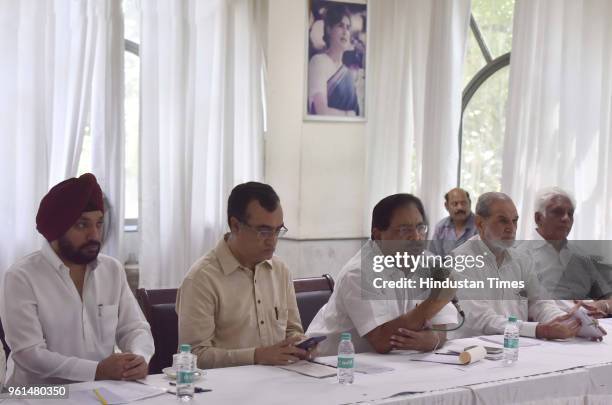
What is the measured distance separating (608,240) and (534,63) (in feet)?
4.36

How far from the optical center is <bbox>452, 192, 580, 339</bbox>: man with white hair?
13.1ft

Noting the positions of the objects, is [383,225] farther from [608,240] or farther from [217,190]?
[217,190]

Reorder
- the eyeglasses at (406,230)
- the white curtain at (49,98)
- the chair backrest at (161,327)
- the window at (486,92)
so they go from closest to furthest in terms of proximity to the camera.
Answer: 1. the eyeglasses at (406,230)
2. the chair backrest at (161,327)
3. the white curtain at (49,98)
4. the window at (486,92)

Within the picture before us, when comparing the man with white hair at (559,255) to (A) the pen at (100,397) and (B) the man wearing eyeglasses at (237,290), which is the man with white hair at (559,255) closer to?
(B) the man wearing eyeglasses at (237,290)

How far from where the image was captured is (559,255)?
496 centimetres

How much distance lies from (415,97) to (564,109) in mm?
1385

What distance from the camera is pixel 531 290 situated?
4246mm

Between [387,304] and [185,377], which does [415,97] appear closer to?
[387,304]

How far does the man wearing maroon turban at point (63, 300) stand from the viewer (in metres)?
2.95

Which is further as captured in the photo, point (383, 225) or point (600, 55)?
point (600, 55)

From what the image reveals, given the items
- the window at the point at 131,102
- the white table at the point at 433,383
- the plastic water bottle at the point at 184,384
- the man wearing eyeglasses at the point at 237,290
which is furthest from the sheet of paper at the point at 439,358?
the window at the point at 131,102

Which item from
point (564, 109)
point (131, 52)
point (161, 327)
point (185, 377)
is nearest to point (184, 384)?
point (185, 377)

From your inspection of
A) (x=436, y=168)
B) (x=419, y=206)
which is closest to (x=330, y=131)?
(x=436, y=168)

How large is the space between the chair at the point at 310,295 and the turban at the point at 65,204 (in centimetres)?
131
